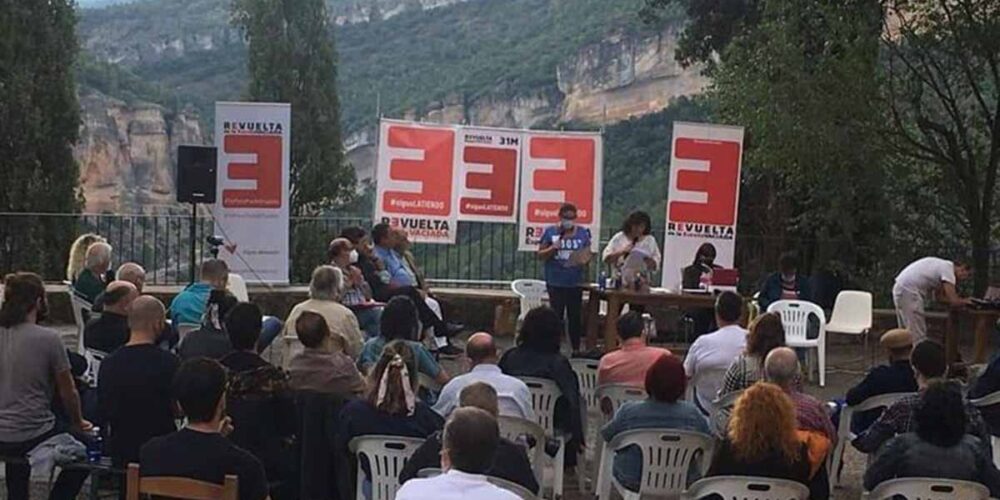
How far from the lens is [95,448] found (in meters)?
5.70

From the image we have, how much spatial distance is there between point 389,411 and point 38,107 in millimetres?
17110

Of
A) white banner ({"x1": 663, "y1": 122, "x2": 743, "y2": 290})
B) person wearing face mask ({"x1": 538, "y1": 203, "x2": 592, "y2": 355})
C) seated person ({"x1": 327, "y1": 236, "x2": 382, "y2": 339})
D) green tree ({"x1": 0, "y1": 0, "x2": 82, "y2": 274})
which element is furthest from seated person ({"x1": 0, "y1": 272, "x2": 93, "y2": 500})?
green tree ({"x1": 0, "y1": 0, "x2": 82, "y2": 274})

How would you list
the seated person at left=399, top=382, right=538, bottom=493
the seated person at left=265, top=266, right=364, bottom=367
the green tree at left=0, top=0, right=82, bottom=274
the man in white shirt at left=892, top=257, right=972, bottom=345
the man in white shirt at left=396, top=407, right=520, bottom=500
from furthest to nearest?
1. the green tree at left=0, top=0, right=82, bottom=274
2. the man in white shirt at left=892, top=257, right=972, bottom=345
3. the seated person at left=265, top=266, right=364, bottom=367
4. the seated person at left=399, top=382, right=538, bottom=493
5. the man in white shirt at left=396, top=407, right=520, bottom=500

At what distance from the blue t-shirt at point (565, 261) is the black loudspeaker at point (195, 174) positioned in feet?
9.81

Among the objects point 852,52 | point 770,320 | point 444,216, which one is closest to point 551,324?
point 770,320

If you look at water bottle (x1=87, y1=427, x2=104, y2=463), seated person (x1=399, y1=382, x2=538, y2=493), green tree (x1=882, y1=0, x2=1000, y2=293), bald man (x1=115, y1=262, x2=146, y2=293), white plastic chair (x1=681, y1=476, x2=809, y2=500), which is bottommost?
water bottle (x1=87, y1=427, x2=104, y2=463)

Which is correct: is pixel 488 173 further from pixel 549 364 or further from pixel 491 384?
pixel 491 384

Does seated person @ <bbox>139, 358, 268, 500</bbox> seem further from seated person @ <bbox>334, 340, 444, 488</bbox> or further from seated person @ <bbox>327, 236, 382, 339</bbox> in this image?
seated person @ <bbox>327, 236, 382, 339</bbox>

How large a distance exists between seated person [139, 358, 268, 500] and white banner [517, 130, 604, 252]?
9.05 metres

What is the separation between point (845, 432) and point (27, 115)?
16.7 meters

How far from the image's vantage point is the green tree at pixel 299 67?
87.9 feet

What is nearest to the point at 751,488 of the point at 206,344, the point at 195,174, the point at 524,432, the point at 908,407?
the point at 524,432

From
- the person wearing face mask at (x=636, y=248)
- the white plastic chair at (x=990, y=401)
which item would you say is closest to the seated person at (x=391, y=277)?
the person wearing face mask at (x=636, y=248)

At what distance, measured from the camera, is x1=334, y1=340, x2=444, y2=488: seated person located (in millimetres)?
5453
